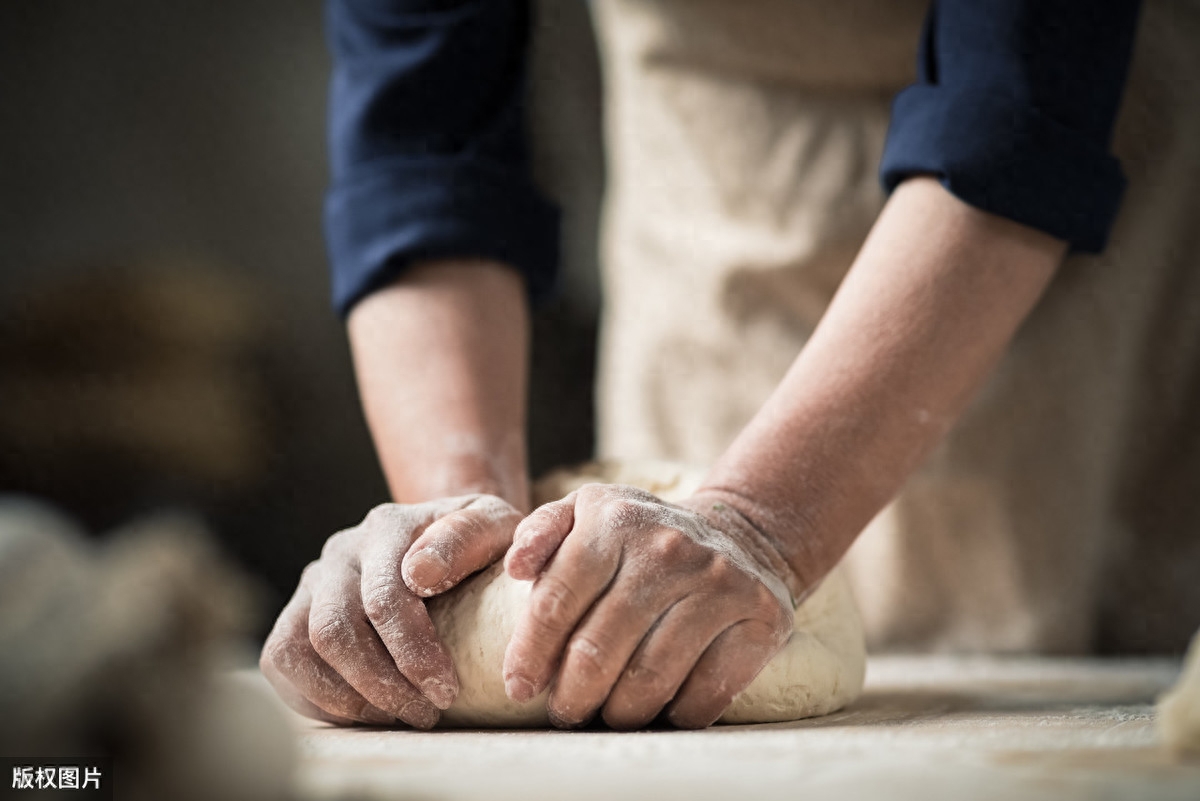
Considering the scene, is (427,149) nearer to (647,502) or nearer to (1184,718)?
(647,502)

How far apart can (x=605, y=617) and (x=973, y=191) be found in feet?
1.64

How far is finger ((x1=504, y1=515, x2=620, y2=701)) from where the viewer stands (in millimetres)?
637

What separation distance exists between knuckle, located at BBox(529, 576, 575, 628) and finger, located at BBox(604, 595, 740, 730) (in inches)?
2.3

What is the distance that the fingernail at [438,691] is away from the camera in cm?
69

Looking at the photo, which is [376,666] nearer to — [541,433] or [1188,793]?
[1188,793]

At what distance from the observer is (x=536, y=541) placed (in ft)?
2.15

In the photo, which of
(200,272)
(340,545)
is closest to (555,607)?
(340,545)

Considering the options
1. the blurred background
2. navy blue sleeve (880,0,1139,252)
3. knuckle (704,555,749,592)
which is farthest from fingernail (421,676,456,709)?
the blurred background

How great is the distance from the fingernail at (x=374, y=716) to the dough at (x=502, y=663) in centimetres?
5

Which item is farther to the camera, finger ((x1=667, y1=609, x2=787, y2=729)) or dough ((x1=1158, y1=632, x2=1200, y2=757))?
finger ((x1=667, y1=609, x2=787, y2=729))

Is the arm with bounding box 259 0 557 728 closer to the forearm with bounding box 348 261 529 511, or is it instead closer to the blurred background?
the forearm with bounding box 348 261 529 511

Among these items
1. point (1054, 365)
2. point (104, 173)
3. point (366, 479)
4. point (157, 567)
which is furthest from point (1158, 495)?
point (104, 173)

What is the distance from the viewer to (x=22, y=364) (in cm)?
236

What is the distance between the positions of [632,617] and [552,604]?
0.18 ft
